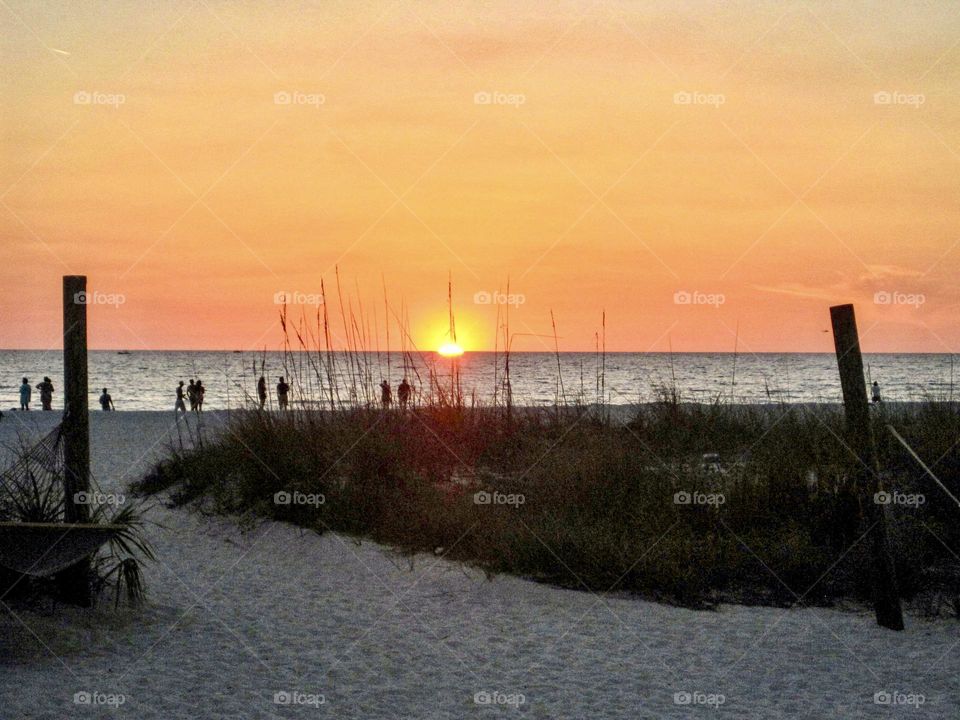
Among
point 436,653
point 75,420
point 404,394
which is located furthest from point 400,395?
point 436,653

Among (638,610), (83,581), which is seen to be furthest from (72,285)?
(638,610)

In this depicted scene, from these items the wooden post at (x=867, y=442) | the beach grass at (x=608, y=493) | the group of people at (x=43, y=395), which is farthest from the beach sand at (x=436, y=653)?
the group of people at (x=43, y=395)

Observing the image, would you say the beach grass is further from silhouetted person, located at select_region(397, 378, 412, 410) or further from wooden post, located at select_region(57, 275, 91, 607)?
wooden post, located at select_region(57, 275, 91, 607)

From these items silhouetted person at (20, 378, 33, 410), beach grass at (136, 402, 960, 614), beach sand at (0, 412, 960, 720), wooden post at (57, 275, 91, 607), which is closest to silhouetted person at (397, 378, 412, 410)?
beach grass at (136, 402, 960, 614)

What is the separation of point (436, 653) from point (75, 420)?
10.5ft

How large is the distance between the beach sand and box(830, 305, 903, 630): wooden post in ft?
0.67

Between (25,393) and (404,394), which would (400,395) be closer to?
(404,394)

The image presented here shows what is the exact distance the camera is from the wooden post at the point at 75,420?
23.4ft

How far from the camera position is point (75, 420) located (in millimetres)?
7238

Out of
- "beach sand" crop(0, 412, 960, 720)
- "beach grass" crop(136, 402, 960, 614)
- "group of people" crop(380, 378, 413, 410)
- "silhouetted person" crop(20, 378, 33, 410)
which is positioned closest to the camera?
"beach sand" crop(0, 412, 960, 720)

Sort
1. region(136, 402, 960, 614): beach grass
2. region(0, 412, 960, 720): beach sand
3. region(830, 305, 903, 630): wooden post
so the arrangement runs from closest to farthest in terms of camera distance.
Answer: region(0, 412, 960, 720): beach sand → region(830, 305, 903, 630): wooden post → region(136, 402, 960, 614): beach grass

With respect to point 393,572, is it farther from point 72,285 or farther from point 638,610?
point 72,285

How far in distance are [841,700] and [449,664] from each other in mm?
2467

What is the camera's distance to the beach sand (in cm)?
565
